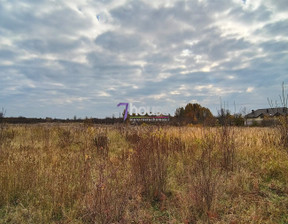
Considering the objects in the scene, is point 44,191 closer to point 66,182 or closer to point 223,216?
point 66,182

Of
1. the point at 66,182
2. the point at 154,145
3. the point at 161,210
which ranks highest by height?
the point at 154,145

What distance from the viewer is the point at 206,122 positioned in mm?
5898

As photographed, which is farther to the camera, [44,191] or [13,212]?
[44,191]

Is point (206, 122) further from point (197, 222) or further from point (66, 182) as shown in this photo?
point (66, 182)

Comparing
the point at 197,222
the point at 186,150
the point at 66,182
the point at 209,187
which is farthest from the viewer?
the point at 186,150

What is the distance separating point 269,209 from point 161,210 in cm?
157

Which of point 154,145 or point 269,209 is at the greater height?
point 154,145

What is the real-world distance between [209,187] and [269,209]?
37.8 inches

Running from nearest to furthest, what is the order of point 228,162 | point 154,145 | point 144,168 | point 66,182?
point 66,182 < point 144,168 < point 154,145 < point 228,162

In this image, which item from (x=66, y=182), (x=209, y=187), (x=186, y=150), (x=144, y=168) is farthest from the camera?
(x=186, y=150)

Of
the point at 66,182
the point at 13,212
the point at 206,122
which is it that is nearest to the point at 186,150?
the point at 206,122

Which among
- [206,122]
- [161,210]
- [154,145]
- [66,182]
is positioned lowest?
[161,210]

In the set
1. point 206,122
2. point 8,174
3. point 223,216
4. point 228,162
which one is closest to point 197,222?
point 223,216

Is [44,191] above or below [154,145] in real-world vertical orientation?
below
